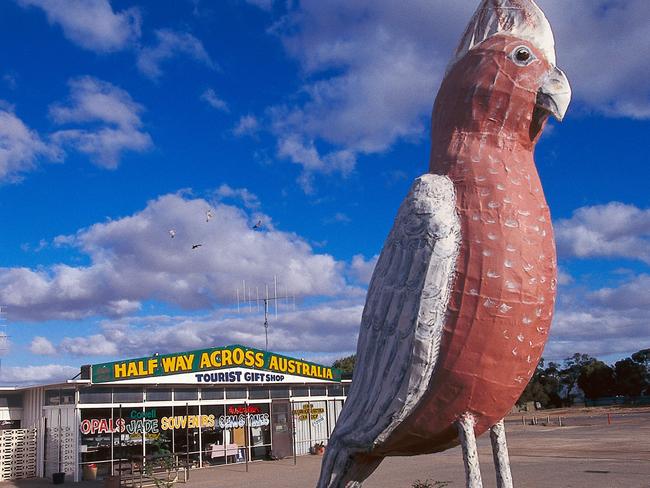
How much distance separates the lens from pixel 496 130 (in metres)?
5.05

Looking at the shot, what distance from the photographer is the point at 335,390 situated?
24906 mm

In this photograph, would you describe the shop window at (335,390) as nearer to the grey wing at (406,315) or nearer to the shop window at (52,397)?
the shop window at (52,397)

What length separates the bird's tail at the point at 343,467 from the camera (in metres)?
4.91

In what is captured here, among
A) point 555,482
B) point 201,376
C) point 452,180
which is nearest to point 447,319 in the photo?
point 452,180

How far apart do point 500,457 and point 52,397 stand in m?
17.9

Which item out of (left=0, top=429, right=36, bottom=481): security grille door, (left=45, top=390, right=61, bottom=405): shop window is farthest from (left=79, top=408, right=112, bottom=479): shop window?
(left=0, top=429, right=36, bottom=481): security grille door

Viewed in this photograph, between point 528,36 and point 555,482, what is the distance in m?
10.9

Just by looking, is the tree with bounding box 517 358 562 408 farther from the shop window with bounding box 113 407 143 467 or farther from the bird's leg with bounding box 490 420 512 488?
the bird's leg with bounding box 490 420 512 488

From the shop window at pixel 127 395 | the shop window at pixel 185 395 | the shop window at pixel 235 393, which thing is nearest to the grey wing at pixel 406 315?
the shop window at pixel 127 395

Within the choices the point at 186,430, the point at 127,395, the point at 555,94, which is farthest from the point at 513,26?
the point at 186,430

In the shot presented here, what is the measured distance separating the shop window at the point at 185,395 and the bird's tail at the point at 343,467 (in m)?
16.0

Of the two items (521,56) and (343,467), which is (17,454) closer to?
(343,467)

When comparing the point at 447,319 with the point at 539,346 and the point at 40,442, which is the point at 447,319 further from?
the point at 40,442

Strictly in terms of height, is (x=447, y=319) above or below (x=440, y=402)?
above
